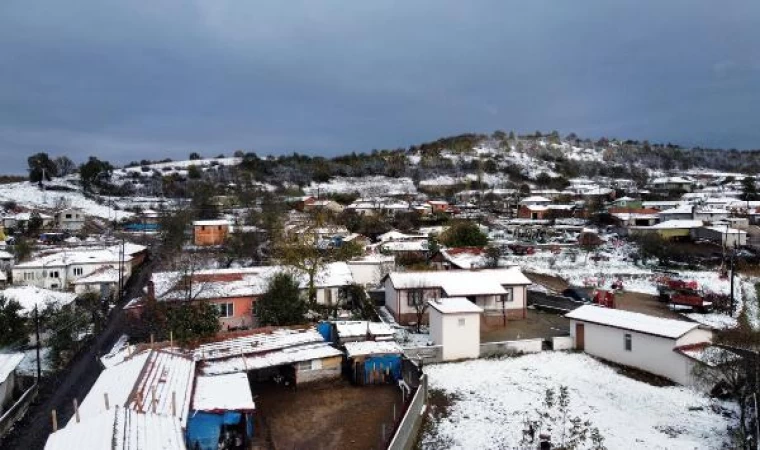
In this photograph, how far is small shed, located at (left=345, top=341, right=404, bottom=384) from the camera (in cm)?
1775

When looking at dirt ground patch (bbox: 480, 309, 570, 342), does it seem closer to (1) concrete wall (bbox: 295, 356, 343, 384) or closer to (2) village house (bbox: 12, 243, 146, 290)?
(1) concrete wall (bbox: 295, 356, 343, 384)

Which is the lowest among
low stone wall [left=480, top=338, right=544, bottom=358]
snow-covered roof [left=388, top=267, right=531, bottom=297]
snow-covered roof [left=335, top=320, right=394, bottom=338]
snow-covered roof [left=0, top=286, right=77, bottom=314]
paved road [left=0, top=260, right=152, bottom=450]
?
paved road [left=0, top=260, right=152, bottom=450]

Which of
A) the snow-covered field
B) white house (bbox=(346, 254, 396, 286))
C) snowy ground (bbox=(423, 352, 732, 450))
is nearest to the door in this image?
snowy ground (bbox=(423, 352, 732, 450))

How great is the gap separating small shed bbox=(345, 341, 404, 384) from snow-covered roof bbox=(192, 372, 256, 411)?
12.4 ft

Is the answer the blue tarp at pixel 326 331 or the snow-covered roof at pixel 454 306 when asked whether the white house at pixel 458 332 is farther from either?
the blue tarp at pixel 326 331

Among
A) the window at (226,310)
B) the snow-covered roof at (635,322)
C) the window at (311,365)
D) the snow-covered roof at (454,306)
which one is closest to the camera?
the window at (311,365)

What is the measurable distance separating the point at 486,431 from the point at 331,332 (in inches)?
307

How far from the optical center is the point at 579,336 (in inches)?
842

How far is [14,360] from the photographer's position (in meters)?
16.7

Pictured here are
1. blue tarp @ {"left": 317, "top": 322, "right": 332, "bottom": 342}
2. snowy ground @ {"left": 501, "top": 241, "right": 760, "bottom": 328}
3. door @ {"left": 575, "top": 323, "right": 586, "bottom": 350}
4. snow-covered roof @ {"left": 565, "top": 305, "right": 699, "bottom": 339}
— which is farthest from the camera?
snowy ground @ {"left": 501, "top": 241, "right": 760, "bottom": 328}

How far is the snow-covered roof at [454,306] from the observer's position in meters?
20.1

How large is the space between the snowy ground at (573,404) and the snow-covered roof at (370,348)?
165 cm

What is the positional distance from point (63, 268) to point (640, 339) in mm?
30670

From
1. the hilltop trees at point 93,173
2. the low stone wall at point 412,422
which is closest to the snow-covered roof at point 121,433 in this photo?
the low stone wall at point 412,422
